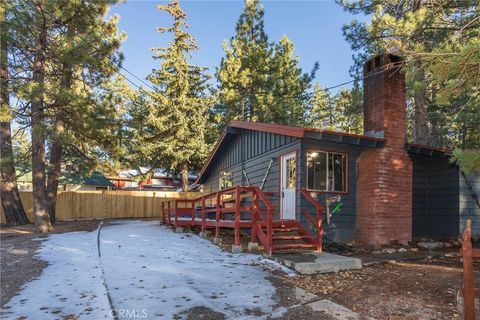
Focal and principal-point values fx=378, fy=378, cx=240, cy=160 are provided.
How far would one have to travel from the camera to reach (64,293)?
16.4ft

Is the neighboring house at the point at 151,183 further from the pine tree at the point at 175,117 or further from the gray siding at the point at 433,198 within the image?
the gray siding at the point at 433,198

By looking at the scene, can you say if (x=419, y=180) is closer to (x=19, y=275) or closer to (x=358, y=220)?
(x=358, y=220)

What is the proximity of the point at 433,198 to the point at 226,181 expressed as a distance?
26.3ft

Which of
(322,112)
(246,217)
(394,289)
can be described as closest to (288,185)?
(246,217)

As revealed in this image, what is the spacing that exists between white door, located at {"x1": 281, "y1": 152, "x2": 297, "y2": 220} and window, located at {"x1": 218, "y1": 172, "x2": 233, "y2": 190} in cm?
529

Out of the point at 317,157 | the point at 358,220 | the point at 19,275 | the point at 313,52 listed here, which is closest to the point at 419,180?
the point at 358,220

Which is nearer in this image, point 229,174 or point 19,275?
point 19,275

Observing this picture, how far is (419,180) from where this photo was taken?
39.0ft

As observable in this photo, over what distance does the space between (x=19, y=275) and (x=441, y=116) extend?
18981mm

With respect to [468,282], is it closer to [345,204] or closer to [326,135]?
[326,135]

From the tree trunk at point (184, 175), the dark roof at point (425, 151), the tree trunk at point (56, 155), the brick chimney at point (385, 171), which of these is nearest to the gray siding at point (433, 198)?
the dark roof at point (425, 151)

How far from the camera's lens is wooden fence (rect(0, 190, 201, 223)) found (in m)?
20.2

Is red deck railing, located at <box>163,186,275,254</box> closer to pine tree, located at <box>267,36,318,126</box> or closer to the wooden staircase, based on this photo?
the wooden staircase

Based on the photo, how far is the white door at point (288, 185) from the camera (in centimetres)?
997
